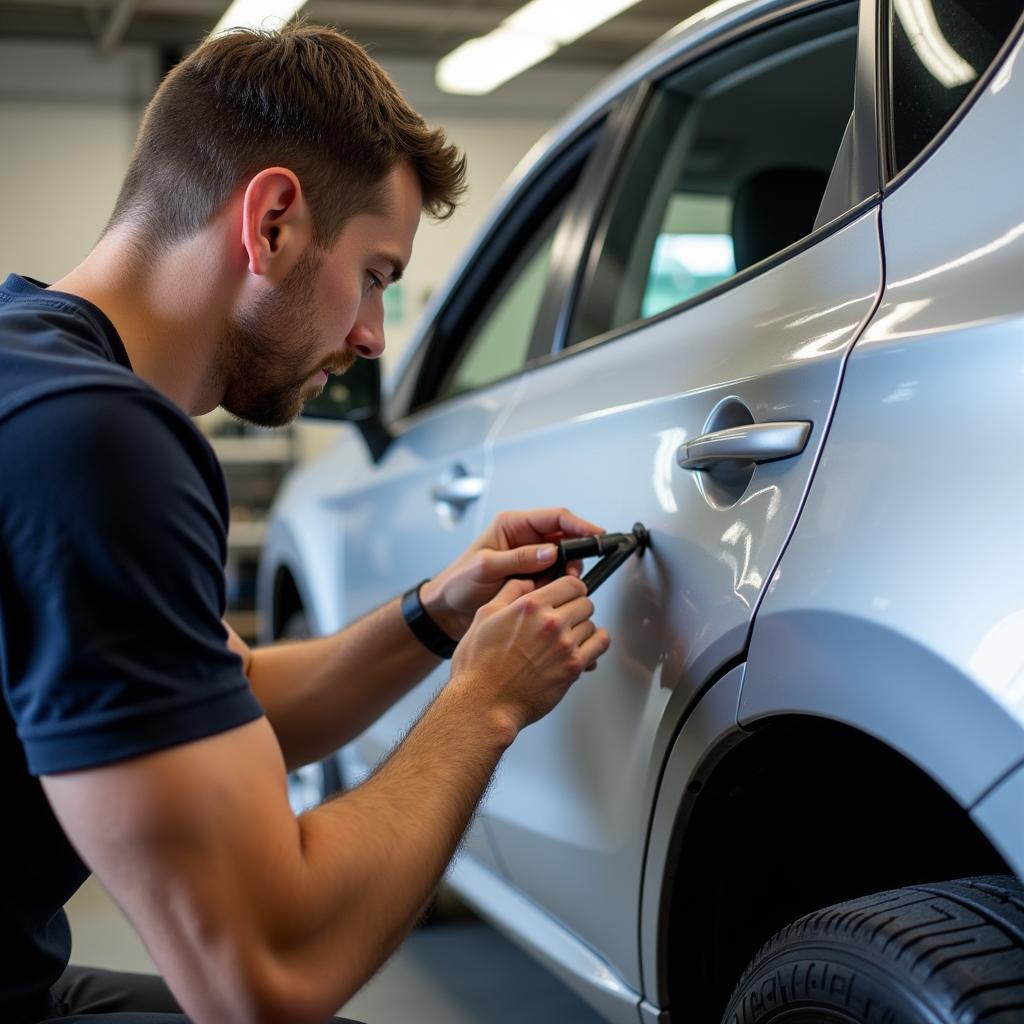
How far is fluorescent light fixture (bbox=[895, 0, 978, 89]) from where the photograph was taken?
1016mm

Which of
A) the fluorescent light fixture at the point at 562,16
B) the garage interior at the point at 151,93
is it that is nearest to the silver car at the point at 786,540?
the fluorescent light fixture at the point at 562,16

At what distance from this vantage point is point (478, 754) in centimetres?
106

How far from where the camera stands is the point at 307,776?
2.94 meters

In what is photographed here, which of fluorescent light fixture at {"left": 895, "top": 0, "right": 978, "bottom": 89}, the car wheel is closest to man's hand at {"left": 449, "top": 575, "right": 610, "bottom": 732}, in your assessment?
fluorescent light fixture at {"left": 895, "top": 0, "right": 978, "bottom": 89}

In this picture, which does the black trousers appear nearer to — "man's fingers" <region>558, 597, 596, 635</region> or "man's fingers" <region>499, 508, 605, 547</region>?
"man's fingers" <region>558, 597, 596, 635</region>

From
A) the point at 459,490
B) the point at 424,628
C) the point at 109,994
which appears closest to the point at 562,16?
the point at 459,490

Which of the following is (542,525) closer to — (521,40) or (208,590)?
(208,590)

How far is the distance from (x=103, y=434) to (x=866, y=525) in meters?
0.55

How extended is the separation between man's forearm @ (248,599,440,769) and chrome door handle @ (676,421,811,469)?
1.77 feet

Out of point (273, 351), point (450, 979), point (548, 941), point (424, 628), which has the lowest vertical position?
point (450, 979)

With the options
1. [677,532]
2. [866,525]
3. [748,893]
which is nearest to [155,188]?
[677,532]

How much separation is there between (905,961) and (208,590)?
0.55 metres

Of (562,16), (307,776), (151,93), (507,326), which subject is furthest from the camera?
(151,93)

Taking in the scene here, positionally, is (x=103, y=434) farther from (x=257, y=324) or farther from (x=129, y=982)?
(x=129, y=982)
